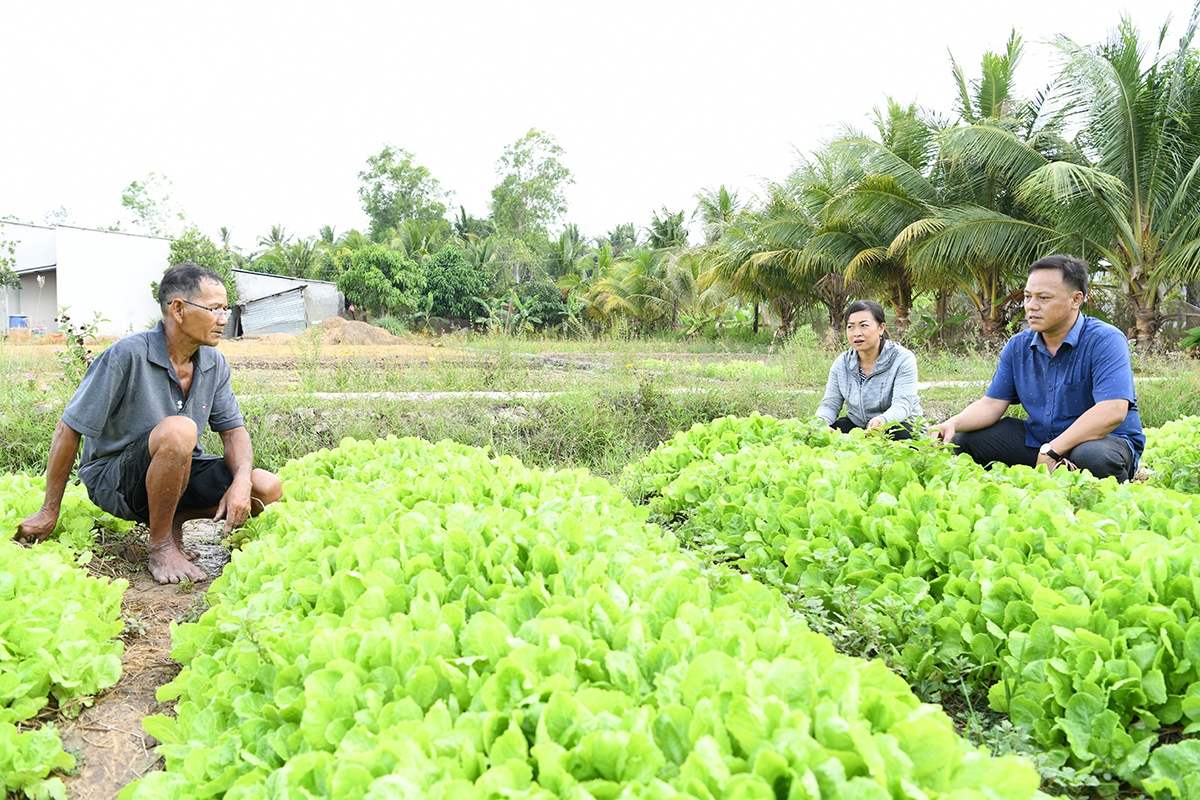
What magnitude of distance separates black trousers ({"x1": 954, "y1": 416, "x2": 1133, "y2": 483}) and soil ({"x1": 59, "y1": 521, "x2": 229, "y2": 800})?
418cm

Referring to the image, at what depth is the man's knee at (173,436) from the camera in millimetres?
3312

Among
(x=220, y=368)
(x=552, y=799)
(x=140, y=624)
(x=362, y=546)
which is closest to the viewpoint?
(x=552, y=799)

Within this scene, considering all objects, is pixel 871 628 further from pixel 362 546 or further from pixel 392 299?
pixel 392 299

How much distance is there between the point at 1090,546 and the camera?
2469 mm

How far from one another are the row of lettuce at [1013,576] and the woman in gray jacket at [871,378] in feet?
4.21

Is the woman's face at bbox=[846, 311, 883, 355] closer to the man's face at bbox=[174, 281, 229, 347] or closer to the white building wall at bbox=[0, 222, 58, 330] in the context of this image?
the man's face at bbox=[174, 281, 229, 347]

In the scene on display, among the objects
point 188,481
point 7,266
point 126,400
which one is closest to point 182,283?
point 126,400

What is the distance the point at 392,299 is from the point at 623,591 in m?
29.5

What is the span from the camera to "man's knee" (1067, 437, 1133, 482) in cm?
395

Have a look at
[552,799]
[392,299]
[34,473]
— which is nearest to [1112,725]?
[552,799]

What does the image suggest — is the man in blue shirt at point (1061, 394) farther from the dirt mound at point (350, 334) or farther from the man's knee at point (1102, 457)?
the dirt mound at point (350, 334)

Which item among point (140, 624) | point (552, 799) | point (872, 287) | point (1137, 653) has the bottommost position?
point (140, 624)

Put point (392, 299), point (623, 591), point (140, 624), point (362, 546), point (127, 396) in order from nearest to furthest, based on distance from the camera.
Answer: point (623, 591), point (362, 546), point (140, 624), point (127, 396), point (392, 299)

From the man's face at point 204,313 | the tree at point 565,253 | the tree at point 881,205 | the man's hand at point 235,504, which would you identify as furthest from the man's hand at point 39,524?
the tree at point 565,253
